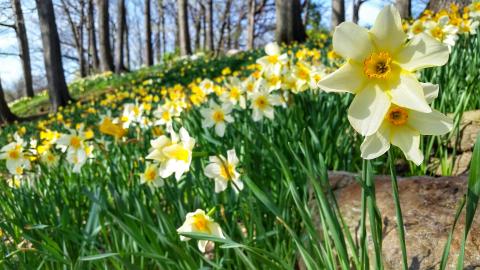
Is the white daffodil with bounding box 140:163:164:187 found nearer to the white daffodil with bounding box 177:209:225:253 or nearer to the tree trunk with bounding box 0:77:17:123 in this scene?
the white daffodil with bounding box 177:209:225:253

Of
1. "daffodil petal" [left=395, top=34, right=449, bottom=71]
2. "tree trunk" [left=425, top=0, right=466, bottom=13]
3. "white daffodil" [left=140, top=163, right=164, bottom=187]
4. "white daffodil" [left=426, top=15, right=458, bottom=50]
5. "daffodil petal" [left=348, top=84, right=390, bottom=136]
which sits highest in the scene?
"tree trunk" [left=425, top=0, right=466, bottom=13]

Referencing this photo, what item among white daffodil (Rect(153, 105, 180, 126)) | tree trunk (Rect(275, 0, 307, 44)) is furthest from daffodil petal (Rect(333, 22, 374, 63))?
Answer: tree trunk (Rect(275, 0, 307, 44))

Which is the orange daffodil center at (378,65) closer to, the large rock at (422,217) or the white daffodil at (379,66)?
the white daffodil at (379,66)

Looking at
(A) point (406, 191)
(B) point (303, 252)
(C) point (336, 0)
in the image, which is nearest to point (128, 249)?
(B) point (303, 252)

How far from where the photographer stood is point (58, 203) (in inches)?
82.7

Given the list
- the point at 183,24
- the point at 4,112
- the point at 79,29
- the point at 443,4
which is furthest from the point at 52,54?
the point at 79,29

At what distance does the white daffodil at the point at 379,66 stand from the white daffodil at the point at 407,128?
0.07 meters

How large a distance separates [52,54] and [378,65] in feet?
35.1

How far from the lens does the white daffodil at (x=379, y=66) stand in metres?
0.75

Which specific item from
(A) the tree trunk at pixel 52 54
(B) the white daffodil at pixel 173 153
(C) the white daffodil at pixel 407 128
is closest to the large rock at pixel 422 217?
(C) the white daffodil at pixel 407 128

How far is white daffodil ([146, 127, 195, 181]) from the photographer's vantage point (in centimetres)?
137

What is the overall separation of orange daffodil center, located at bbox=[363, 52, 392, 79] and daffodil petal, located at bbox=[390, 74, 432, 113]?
3cm

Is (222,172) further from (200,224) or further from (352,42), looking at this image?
(352,42)

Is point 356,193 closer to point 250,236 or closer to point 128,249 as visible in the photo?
point 250,236
